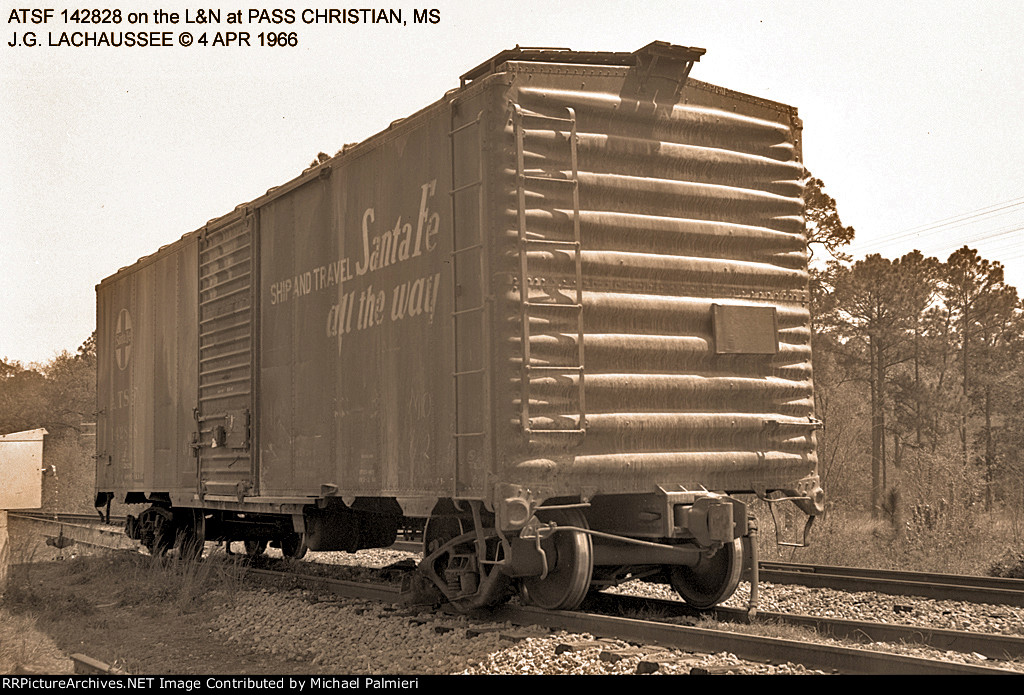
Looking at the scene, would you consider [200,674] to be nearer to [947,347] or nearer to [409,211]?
[409,211]

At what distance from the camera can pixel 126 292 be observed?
13812mm

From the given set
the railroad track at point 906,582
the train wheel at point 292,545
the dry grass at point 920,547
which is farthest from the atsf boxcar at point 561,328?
the dry grass at point 920,547

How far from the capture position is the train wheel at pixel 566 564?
692 centimetres

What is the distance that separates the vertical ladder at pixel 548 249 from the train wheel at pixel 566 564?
2.70ft

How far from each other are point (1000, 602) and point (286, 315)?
23.0 feet

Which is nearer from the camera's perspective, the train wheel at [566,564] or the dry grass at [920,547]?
the train wheel at [566,564]

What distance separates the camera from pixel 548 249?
267 inches

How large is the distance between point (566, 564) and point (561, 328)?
1778mm

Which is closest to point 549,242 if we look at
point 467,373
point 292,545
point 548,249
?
point 548,249

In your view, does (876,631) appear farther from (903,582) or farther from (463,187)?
(463,187)

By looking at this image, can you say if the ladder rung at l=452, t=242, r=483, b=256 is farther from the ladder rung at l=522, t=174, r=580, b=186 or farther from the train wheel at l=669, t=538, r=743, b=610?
the train wheel at l=669, t=538, r=743, b=610

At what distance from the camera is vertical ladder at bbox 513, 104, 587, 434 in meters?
6.55

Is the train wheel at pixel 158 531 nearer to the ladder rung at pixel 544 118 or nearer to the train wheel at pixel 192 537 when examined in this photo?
the train wheel at pixel 192 537
